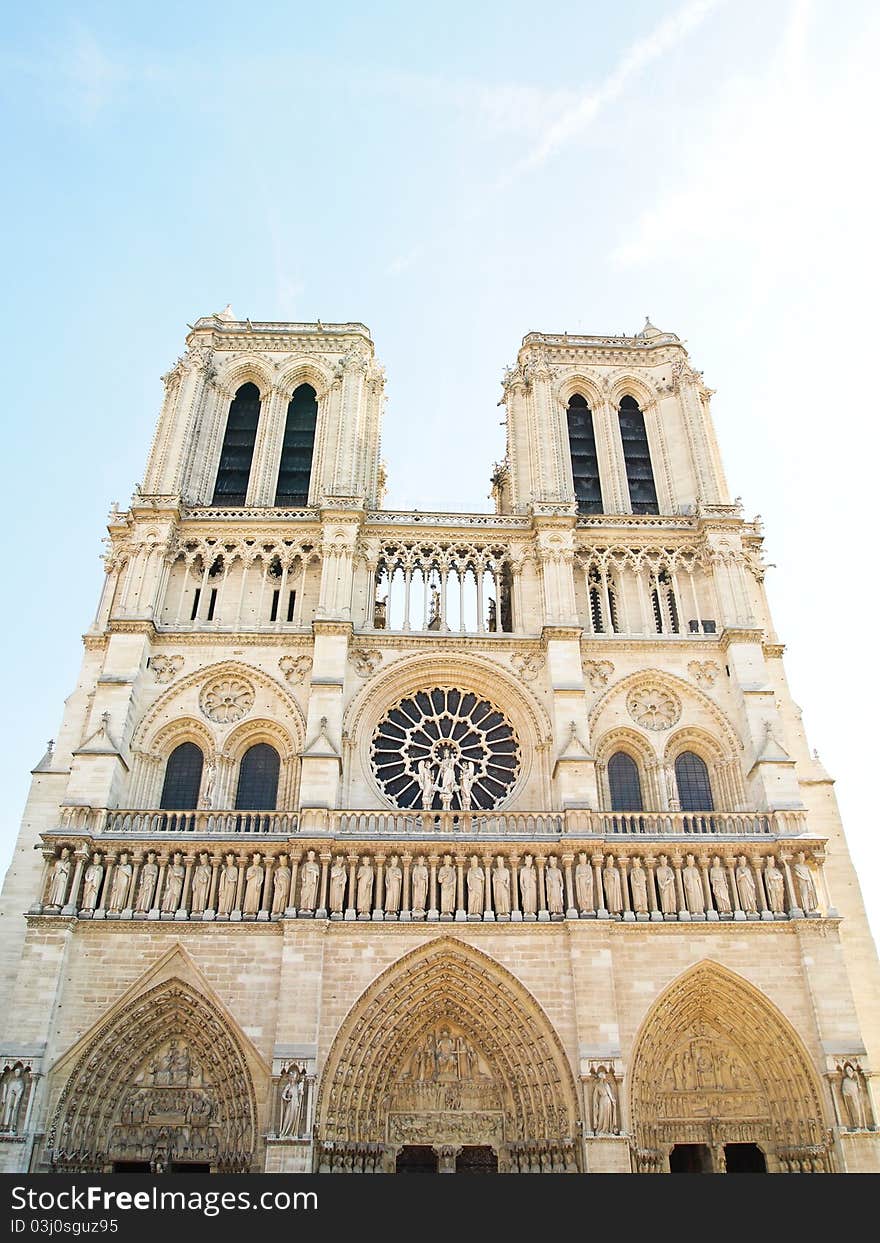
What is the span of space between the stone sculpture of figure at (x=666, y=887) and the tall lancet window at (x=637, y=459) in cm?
992

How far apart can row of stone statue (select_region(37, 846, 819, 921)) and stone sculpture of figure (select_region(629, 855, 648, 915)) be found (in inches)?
0.7

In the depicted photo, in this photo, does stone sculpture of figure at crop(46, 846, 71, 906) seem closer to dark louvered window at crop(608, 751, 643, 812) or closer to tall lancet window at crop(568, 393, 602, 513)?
dark louvered window at crop(608, 751, 643, 812)

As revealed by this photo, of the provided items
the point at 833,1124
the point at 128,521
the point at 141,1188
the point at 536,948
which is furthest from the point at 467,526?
the point at 141,1188

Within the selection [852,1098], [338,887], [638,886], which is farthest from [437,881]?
[852,1098]

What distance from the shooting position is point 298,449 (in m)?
25.5

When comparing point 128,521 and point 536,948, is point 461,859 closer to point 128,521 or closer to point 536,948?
point 536,948

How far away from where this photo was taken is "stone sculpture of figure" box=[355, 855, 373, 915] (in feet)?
56.1

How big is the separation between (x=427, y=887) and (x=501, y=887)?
1.32 meters

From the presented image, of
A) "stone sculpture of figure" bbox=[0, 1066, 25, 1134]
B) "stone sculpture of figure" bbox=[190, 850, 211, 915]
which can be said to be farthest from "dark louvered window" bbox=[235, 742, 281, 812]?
"stone sculpture of figure" bbox=[0, 1066, 25, 1134]

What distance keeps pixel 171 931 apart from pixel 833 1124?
11.3 meters

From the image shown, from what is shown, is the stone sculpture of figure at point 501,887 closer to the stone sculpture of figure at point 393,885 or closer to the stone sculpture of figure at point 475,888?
the stone sculpture of figure at point 475,888

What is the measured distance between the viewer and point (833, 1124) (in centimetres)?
1548

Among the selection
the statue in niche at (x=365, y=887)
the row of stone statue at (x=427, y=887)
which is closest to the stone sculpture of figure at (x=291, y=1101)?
the row of stone statue at (x=427, y=887)

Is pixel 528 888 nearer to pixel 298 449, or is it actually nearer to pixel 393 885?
pixel 393 885
